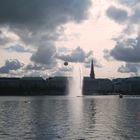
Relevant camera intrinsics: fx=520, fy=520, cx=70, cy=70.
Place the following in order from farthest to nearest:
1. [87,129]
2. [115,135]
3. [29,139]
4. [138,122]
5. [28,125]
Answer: [138,122]
[28,125]
[87,129]
[115,135]
[29,139]

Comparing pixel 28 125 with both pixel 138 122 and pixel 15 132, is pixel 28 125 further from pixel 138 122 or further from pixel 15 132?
pixel 138 122

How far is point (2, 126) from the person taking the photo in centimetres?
7606

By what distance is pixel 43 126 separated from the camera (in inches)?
2975

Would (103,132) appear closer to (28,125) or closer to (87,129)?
(87,129)

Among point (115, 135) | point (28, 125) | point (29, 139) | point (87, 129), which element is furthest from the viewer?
point (28, 125)

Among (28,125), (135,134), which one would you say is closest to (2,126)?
(28,125)

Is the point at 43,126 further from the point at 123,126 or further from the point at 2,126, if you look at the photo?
the point at 123,126

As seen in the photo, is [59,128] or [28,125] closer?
[59,128]

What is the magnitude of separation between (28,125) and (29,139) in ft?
59.9

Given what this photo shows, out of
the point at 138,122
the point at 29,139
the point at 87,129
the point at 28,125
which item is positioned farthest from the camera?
the point at 138,122

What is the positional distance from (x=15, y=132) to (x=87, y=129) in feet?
34.3

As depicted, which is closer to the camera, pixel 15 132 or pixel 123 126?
pixel 15 132

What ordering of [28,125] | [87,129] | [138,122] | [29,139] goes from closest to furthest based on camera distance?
[29,139], [87,129], [28,125], [138,122]

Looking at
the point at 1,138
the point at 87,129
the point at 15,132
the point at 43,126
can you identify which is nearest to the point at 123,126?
the point at 87,129
